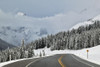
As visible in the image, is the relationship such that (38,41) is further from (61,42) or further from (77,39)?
(77,39)

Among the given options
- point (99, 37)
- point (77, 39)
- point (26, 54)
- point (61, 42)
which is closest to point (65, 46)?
point (61, 42)

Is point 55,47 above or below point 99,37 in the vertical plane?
below

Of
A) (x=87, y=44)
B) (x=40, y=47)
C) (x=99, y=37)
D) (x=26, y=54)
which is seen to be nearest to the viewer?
(x=26, y=54)

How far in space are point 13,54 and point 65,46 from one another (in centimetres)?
7600

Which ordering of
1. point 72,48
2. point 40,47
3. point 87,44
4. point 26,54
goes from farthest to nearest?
point 40,47 → point 72,48 → point 87,44 → point 26,54

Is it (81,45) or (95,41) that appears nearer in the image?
(95,41)

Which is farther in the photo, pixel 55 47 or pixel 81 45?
pixel 55 47

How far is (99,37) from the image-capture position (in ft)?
357

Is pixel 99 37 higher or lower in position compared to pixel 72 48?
higher

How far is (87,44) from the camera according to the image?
4601 inches

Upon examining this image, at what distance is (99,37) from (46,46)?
93.0 m

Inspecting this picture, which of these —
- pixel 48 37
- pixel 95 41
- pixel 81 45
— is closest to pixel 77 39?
pixel 81 45

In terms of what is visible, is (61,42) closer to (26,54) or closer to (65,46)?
(65,46)

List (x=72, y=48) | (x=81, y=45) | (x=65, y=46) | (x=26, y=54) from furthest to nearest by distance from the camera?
1. (x=65, y=46)
2. (x=72, y=48)
3. (x=81, y=45)
4. (x=26, y=54)
